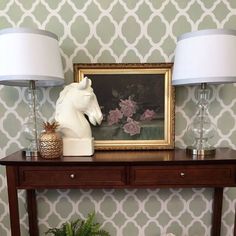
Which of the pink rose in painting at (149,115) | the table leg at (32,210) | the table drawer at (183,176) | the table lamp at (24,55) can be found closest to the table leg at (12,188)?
the table leg at (32,210)

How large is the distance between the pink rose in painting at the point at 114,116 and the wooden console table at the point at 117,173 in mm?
314

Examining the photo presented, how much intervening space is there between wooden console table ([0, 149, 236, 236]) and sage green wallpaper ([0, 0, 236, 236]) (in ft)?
1.12

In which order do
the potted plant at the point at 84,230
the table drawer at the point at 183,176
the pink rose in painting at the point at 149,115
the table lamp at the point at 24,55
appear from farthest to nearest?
the pink rose in painting at the point at 149,115 → the potted plant at the point at 84,230 → the table drawer at the point at 183,176 → the table lamp at the point at 24,55

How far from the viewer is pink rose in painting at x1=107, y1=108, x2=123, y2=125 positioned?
59.8 inches

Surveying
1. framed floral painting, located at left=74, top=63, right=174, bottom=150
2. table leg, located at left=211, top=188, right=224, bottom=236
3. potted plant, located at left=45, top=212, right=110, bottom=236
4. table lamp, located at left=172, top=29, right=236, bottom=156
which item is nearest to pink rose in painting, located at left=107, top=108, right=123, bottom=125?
framed floral painting, located at left=74, top=63, right=174, bottom=150

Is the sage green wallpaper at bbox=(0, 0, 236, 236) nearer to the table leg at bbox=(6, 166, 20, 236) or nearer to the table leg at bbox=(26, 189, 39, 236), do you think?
the table leg at bbox=(26, 189, 39, 236)

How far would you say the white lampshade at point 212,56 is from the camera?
1169 mm

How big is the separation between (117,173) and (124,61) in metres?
0.72

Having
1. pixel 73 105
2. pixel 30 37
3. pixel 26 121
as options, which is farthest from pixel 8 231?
pixel 30 37

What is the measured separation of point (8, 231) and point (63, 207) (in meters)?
0.44

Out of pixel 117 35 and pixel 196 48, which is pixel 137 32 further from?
pixel 196 48

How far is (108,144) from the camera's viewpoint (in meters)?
1.51

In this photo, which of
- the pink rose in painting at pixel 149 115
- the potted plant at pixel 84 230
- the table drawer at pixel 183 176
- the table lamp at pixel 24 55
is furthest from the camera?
the pink rose in painting at pixel 149 115

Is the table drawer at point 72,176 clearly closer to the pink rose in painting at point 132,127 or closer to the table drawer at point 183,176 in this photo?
the table drawer at point 183,176
